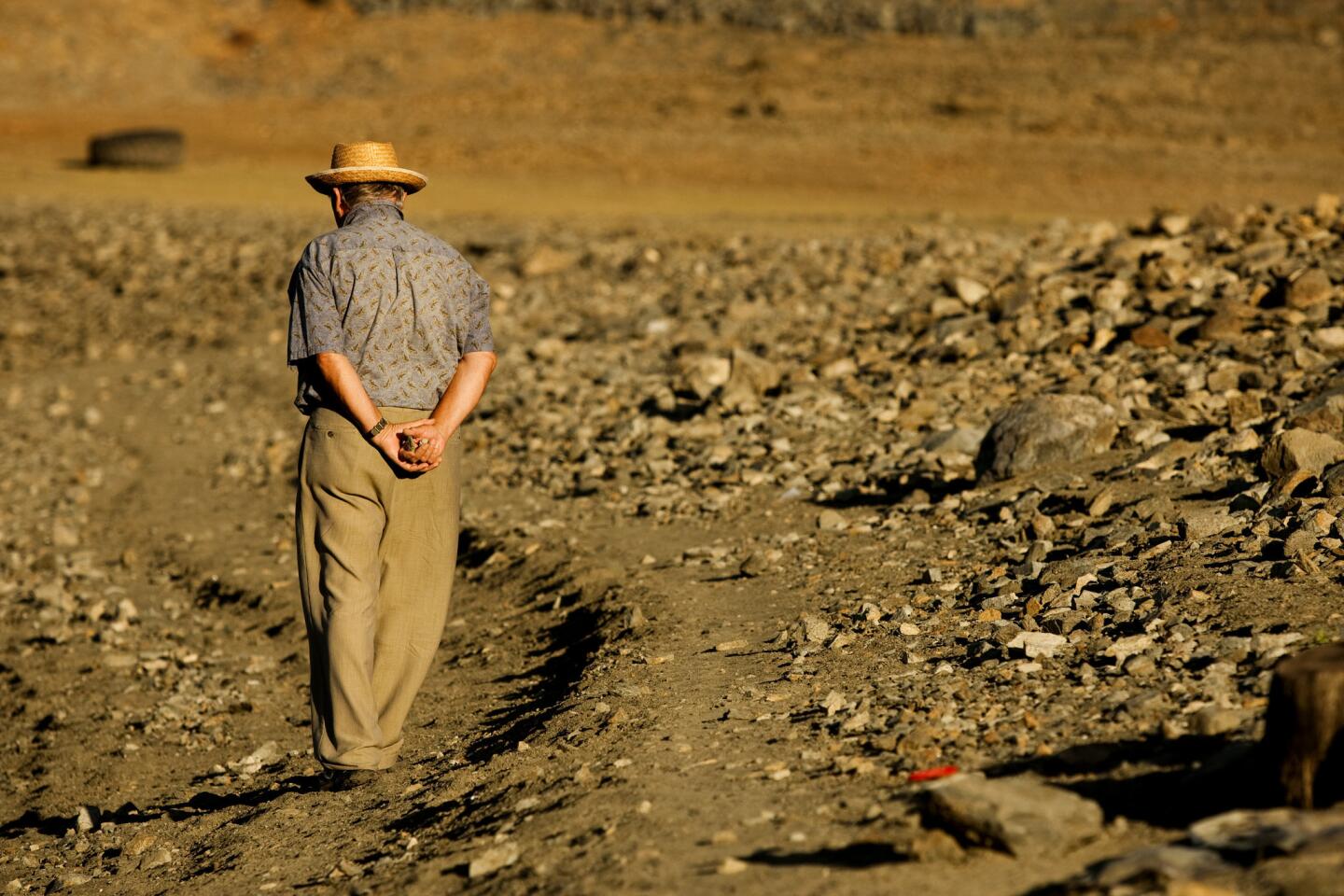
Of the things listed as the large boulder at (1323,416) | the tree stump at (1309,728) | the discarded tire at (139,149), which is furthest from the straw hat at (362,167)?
the discarded tire at (139,149)

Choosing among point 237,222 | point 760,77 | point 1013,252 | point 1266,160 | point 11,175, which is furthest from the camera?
point 760,77

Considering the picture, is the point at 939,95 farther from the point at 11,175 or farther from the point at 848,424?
the point at 848,424

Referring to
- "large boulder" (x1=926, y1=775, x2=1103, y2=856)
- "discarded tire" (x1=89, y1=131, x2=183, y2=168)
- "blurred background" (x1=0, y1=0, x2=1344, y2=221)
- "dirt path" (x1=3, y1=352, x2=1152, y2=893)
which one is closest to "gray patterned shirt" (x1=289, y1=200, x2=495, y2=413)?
"dirt path" (x1=3, y1=352, x2=1152, y2=893)

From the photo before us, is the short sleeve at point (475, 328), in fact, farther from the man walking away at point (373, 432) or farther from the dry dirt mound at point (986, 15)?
the dry dirt mound at point (986, 15)

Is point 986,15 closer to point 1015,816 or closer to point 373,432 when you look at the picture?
point 373,432

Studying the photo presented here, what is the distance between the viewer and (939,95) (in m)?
23.1

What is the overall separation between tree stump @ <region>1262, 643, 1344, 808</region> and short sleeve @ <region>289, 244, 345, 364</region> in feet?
8.31

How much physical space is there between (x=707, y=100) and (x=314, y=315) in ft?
65.5

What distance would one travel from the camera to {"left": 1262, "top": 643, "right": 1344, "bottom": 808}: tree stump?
3094 mm

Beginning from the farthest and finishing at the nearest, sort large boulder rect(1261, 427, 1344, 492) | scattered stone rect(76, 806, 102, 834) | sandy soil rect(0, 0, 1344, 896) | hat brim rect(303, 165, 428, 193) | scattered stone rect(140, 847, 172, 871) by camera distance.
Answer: large boulder rect(1261, 427, 1344, 492) < scattered stone rect(76, 806, 102, 834) < hat brim rect(303, 165, 428, 193) < scattered stone rect(140, 847, 172, 871) < sandy soil rect(0, 0, 1344, 896)

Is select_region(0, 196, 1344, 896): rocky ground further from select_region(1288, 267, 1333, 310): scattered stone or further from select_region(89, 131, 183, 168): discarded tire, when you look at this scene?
select_region(89, 131, 183, 168): discarded tire

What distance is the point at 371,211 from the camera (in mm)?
4508

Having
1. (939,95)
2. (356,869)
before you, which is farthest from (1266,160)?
(356,869)

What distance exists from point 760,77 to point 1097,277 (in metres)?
16.8
